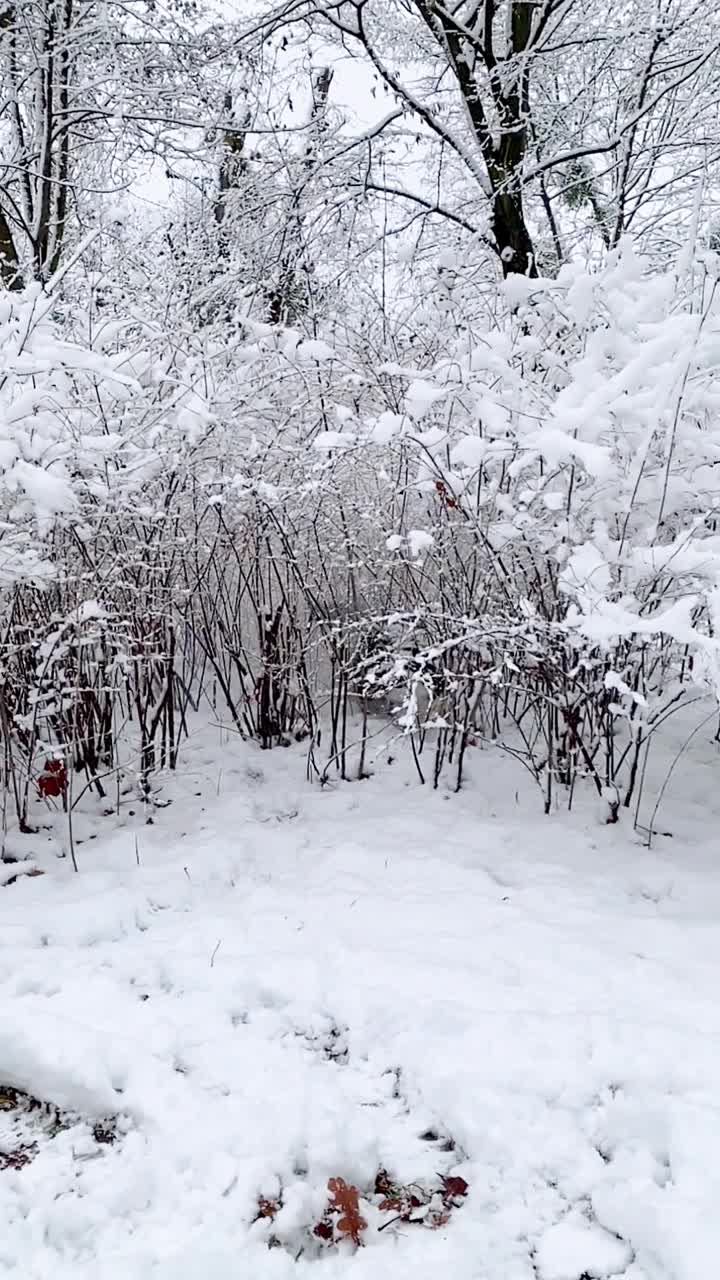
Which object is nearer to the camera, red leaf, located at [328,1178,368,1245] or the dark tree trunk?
red leaf, located at [328,1178,368,1245]

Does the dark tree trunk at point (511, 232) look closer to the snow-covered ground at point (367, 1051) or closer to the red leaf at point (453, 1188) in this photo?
the snow-covered ground at point (367, 1051)

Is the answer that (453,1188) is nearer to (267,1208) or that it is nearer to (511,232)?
(267,1208)

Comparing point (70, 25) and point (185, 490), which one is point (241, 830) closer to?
point (185, 490)

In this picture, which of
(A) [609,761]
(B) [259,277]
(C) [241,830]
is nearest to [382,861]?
(C) [241,830]

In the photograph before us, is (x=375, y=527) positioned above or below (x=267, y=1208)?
above

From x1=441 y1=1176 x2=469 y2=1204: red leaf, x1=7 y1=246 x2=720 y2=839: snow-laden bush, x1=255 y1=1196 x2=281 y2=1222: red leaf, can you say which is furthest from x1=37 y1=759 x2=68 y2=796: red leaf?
x1=441 y1=1176 x2=469 y2=1204: red leaf

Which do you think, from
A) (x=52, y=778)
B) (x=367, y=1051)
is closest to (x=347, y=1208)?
(x=367, y=1051)

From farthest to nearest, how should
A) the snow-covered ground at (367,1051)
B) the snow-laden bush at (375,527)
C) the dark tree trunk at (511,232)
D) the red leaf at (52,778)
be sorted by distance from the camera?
the dark tree trunk at (511,232)
the red leaf at (52,778)
the snow-laden bush at (375,527)
the snow-covered ground at (367,1051)

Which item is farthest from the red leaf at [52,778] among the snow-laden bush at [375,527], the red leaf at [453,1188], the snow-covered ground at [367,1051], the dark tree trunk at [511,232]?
the dark tree trunk at [511,232]

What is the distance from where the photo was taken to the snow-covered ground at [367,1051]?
1.70 metres

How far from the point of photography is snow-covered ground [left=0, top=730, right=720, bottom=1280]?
1.70m

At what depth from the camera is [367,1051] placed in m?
2.20

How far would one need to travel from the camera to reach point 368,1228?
5.70ft

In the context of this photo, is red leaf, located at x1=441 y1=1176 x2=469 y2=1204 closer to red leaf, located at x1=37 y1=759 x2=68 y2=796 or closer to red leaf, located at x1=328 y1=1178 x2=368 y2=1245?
red leaf, located at x1=328 y1=1178 x2=368 y2=1245
